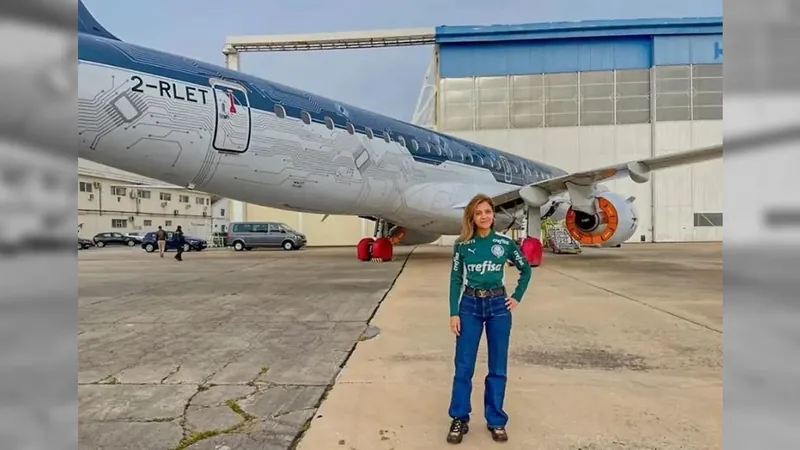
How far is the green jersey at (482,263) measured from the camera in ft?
8.71

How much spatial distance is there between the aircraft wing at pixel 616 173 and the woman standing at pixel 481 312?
7.87 metres

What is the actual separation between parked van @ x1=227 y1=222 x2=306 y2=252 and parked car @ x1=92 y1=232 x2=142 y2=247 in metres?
11.8

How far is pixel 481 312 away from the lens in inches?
104

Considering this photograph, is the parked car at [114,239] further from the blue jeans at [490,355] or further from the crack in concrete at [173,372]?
the blue jeans at [490,355]

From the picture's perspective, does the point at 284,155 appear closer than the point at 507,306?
No

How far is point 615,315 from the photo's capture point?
5.73 metres

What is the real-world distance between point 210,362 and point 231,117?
14.3 feet

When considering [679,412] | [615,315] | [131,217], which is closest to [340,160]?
[615,315]

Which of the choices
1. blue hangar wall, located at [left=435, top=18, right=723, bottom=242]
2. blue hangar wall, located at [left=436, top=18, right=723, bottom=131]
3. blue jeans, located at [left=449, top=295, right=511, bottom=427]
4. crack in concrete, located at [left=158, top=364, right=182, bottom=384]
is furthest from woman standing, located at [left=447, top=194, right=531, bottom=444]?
blue hangar wall, located at [left=436, top=18, right=723, bottom=131]

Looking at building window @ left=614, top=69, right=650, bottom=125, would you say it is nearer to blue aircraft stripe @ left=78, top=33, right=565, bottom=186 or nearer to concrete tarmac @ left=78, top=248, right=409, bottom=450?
blue aircraft stripe @ left=78, top=33, right=565, bottom=186

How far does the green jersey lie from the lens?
266cm

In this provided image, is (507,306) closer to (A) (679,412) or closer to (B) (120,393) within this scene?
(A) (679,412)

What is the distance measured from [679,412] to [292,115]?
22.9 feet

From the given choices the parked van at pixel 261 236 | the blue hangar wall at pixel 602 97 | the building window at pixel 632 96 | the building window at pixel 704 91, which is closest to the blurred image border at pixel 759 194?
the parked van at pixel 261 236
